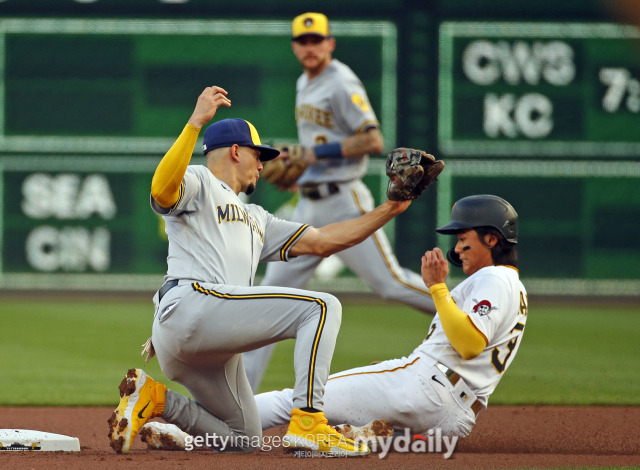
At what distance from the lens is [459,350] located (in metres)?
3.93

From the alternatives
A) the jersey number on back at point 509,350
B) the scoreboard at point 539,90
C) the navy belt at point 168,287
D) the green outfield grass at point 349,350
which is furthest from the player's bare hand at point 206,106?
the scoreboard at point 539,90

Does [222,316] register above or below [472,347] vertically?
above

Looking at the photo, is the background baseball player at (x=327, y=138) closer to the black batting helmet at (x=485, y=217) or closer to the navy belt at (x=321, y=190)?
the navy belt at (x=321, y=190)

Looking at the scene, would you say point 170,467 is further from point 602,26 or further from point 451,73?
point 602,26

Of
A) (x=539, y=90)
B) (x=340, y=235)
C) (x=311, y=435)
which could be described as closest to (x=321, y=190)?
(x=340, y=235)

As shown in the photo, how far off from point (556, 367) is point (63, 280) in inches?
220

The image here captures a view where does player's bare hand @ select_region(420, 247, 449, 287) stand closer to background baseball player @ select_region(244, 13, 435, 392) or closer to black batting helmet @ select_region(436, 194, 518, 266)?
black batting helmet @ select_region(436, 194, 518, 266)

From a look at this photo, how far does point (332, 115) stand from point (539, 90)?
4888mm

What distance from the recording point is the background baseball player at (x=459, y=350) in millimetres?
3910

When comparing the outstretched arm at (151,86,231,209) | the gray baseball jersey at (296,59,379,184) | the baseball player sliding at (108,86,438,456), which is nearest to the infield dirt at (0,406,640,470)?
the baseball player sliding at (108,86,438,456)

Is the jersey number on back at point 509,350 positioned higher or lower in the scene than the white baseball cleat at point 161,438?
higher

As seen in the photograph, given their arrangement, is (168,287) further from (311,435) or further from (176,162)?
(311,435)

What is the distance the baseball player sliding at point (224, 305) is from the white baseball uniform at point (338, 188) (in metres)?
1.49

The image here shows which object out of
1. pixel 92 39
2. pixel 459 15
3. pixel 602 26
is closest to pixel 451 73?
pixel 459 15
